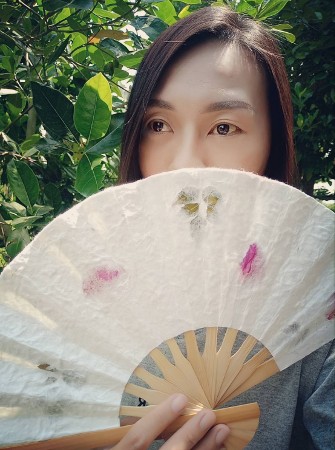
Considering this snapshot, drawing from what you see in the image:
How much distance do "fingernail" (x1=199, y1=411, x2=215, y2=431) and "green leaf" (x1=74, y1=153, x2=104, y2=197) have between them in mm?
436

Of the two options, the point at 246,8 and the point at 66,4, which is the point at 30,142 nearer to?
the point at 66,4

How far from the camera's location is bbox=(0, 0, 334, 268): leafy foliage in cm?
A: 89

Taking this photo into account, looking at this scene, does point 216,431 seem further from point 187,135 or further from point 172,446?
point 187,135

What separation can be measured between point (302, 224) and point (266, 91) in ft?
1.31

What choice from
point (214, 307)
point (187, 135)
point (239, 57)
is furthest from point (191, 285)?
point (239, 57)

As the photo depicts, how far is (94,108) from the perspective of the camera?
0.86m

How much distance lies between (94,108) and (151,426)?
19.7 inches

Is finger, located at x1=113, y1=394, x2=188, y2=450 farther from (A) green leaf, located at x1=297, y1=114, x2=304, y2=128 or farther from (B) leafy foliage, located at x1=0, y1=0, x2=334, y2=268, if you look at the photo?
(A) green leaf, located at x1=297, y1=114, x2=304, y2=128

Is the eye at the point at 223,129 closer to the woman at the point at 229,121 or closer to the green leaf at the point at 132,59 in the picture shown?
the woman at the point at 229,121

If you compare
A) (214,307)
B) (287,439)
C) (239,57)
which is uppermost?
(239,57)

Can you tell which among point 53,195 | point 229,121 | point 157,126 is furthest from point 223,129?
point 53,195

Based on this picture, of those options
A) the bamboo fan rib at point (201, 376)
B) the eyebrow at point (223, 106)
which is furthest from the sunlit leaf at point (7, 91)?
the bamboo fan rib at point (201, 376)

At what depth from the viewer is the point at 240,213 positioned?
632mm

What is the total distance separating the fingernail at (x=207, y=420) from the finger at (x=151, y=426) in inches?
1.0
